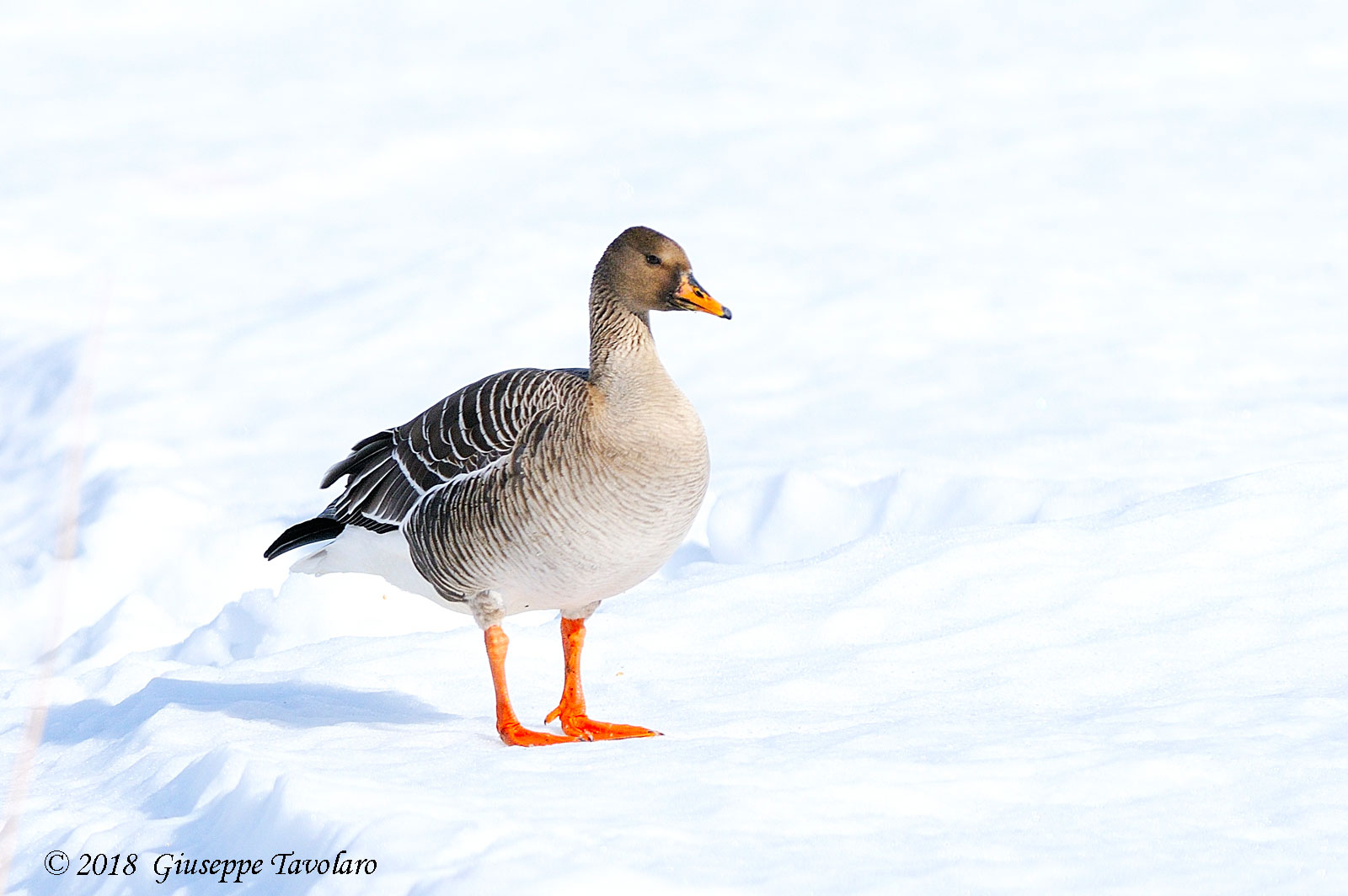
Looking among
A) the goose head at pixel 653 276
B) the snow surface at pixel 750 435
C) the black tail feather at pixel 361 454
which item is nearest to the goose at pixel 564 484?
the goose head at pixel 653 276

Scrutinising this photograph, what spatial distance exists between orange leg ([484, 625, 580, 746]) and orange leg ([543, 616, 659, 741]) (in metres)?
0.07

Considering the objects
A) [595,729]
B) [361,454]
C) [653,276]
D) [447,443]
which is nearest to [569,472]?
[447,443]

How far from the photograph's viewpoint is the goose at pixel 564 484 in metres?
5.62

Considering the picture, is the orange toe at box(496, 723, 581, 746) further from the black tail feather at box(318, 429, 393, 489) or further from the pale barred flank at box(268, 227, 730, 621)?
the black tail feather at box(318, 429, 393, 489)

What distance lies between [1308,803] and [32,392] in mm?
12518

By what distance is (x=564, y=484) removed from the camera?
18.5ft

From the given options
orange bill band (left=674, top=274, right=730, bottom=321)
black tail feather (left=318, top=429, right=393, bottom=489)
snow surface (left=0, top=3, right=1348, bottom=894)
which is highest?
orange bill band (left=674, top=274, right=730, bottom=321)

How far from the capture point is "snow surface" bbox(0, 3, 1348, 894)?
167 inches

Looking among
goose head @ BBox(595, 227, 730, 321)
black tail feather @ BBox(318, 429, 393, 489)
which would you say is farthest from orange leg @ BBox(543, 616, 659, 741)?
goose head @ BBox(595, 227, 730, 321)

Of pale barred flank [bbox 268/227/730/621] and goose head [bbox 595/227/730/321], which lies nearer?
pale barred flank [bbox 268/227/730/621]

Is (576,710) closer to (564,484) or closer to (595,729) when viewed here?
(595,729)

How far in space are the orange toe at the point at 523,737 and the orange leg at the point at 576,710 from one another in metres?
0.12

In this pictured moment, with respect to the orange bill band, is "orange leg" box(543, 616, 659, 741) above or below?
below

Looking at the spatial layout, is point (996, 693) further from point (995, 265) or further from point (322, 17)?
point (322, 17)
